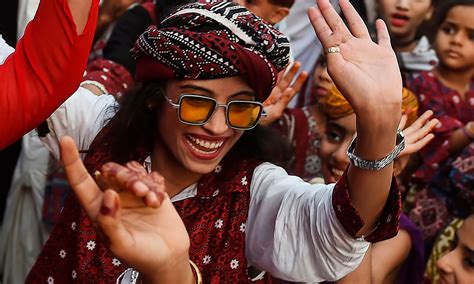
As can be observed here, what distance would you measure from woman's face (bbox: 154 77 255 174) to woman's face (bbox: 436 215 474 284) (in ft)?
3.76

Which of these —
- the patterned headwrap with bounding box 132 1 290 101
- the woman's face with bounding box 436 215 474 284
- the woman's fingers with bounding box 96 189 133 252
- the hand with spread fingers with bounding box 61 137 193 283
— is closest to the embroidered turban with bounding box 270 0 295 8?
the woman's face with bounding box 436 215 474 284

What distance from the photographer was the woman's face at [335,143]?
3.91 m

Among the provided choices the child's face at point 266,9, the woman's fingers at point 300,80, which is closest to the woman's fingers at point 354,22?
the woman's fingers at point 300,80

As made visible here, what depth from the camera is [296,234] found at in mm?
2672

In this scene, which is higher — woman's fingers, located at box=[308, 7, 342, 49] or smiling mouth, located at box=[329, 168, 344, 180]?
woman's fingers, located at box=[308, 7, 342, 49]

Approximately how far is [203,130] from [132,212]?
2.55ft

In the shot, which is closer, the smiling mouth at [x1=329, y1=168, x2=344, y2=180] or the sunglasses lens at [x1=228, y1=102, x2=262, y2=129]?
the sunglasses lens at [x1=228, y1=102, x2=262, y2=129]

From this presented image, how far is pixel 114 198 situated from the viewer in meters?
1.93

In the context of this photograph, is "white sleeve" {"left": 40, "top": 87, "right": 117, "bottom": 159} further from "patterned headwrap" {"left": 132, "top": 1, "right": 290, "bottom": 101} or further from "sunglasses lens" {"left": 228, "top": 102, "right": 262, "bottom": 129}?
"sunglasses lens" {"left": 228, "top": 102, "right": 262, "bottom": 129}

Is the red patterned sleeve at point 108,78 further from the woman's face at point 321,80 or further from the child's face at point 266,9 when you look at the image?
the woman's face at point 321,80

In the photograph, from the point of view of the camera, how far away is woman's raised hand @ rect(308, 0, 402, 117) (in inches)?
92.4

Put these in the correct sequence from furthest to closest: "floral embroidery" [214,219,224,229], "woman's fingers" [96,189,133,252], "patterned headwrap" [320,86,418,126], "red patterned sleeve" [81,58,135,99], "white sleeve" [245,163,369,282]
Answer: "patterned headwrap" [320,86,418,126]
"red patterned sleeve" [81,58,135,99]
"floral embroidery" [214,219,224,229]
"white sleeve" [245,163,369,282]
"woman's fingers" [96,189,133,252]

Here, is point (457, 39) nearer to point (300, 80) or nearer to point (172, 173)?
point (300, 80)

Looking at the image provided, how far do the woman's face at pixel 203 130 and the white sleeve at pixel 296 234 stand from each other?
0.48 feet
